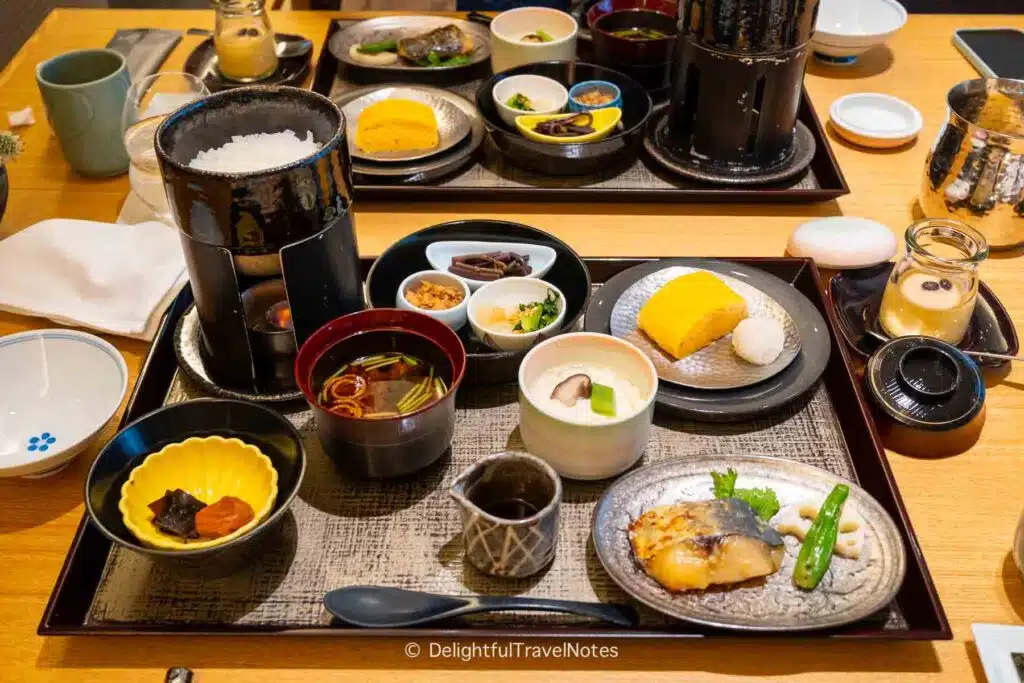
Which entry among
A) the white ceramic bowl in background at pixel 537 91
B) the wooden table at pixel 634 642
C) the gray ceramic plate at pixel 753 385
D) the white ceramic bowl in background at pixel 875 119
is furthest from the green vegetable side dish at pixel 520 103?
the white ceramic bowl in background at pixel 875 119

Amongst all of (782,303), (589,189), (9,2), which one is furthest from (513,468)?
(9,2)

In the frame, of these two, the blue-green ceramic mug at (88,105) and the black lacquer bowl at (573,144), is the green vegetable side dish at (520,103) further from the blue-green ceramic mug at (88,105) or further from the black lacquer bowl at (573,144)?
the blue-green ceramic mug at (88,105)

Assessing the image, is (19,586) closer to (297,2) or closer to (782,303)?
(782,303)

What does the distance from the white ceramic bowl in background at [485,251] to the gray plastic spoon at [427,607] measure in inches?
24.1

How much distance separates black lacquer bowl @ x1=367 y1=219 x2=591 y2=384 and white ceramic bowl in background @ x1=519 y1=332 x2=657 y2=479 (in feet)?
0.21

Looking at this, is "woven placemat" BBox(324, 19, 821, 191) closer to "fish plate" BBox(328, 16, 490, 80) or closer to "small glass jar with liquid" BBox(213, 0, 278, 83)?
"fish plate" BBox(328, 16, 490, 80)

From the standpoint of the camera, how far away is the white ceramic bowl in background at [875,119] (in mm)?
1981

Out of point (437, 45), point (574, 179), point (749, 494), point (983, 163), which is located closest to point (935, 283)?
point (983, 163)

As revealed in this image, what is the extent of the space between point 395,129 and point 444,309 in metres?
0.66

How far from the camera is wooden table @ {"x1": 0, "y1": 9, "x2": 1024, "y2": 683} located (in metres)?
1.04

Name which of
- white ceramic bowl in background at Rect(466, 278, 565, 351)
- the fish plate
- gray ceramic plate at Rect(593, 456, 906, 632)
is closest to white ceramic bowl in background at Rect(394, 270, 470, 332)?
white ceramic bowl in background at Rect(466, 278, 565, 351)

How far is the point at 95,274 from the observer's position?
1.55 meters

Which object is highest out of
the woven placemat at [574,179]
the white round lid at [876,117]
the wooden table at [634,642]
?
the white round lid at [876,117]

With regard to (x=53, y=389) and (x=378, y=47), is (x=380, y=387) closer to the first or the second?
(x=53, y=389)
